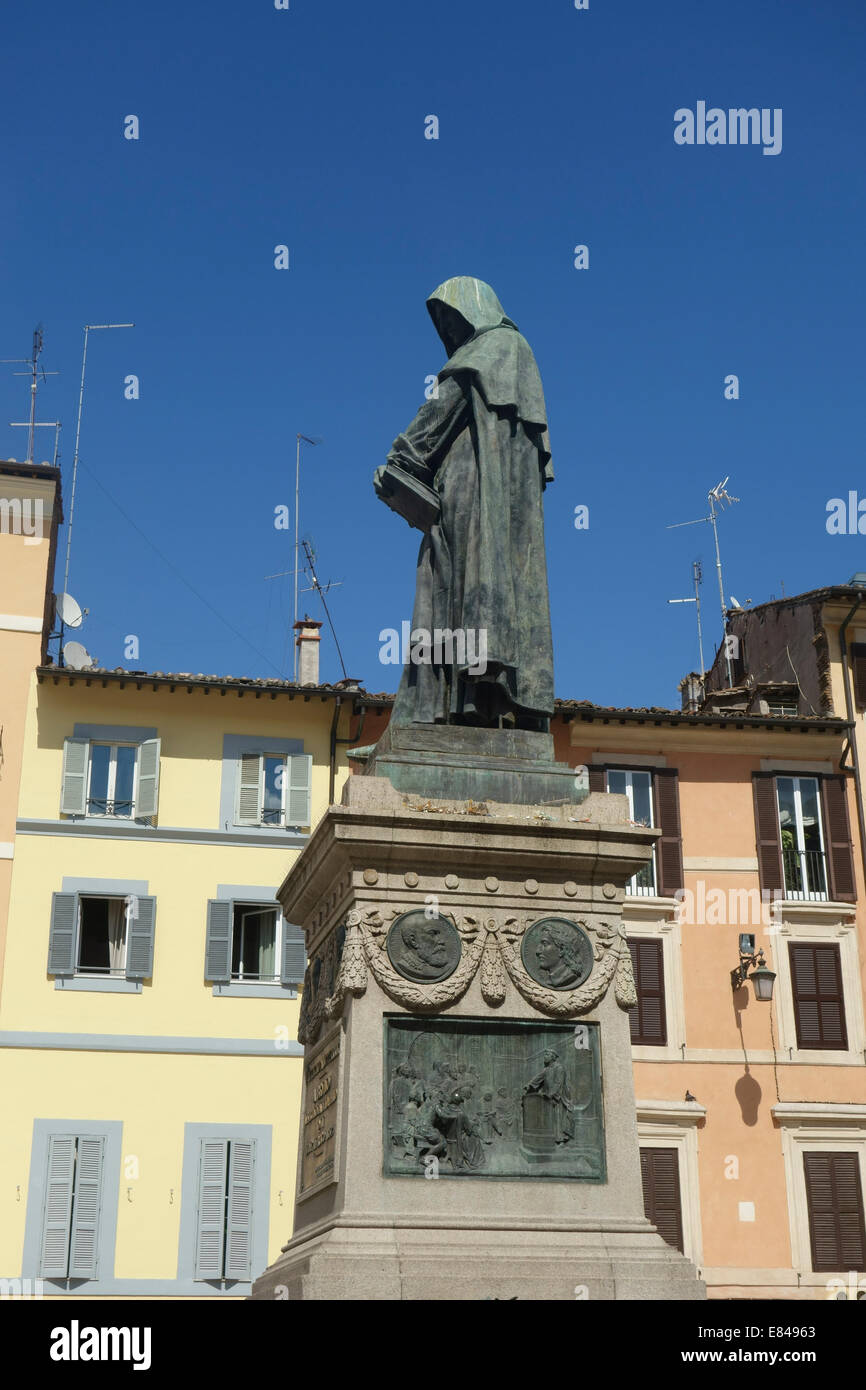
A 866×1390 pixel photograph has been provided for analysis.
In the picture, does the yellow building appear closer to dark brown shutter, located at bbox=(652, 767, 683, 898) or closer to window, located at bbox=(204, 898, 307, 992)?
window, located at bbox=(204, 898, 307, 992)

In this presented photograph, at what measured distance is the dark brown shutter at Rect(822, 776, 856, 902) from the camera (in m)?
30.0

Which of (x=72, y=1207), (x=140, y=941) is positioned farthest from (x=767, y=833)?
(x=72, y=1207)

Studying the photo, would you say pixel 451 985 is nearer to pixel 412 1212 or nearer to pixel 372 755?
pixel 412 1212

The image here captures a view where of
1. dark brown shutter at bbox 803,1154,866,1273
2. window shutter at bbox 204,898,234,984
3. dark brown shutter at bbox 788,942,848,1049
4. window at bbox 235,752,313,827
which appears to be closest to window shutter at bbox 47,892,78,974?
window shutter at bbox 204,898,234,984

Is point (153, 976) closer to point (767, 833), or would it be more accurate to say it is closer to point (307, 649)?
point (307, 649)

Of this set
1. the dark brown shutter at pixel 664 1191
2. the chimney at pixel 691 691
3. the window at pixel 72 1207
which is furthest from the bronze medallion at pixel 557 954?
the chimney at pixel 691 691

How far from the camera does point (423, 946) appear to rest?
8.48 meters

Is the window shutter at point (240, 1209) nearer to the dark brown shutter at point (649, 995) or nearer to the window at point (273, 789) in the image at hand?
the window at point (273, 789)

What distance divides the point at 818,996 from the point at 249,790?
1065cm

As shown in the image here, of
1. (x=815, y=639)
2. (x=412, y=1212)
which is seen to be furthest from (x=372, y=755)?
(x=815, y=639)

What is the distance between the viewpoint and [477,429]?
10.0 metres

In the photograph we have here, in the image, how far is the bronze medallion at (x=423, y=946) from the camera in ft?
27.6

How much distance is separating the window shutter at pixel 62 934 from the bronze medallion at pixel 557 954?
776 inches
